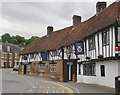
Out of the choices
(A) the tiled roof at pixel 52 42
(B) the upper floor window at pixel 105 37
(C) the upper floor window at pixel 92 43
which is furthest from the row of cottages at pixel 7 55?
(B) the upper floor window at pixel 105 37

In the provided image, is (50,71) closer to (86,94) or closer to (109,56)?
(109,56)

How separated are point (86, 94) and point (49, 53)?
2567cm

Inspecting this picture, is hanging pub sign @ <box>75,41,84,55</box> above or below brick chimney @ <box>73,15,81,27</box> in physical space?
below

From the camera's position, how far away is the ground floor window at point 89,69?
87.9ft

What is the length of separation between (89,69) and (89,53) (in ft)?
5.67

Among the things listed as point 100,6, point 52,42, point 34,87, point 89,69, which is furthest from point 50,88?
point 52,42

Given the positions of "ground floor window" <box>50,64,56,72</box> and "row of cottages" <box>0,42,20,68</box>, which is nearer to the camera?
"ground floor window" <box>50,64,56,72</box>

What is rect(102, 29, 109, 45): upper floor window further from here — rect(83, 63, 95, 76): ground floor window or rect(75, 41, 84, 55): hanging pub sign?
rect(75, 41, 84, 55): hanging pub sign

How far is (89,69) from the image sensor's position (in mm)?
27453

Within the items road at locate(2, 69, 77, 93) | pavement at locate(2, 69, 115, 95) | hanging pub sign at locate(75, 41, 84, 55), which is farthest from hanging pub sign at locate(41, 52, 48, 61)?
pavement at locate(2, 69, 115, 95)

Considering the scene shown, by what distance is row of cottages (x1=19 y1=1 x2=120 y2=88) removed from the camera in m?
21.5

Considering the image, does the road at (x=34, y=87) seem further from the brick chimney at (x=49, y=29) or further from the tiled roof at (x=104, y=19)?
the brick chimney at (x=49, y=29)

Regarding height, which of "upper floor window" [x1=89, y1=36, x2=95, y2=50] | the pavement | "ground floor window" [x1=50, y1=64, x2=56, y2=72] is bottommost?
the pavement

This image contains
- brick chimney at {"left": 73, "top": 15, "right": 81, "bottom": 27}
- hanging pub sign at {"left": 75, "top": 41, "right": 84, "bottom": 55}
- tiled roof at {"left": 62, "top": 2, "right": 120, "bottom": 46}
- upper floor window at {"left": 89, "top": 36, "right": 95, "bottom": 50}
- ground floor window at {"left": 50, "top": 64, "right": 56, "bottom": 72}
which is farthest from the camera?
brick chimney at {"left": 73, "top": 15, "right": 81, "bottom": 27}
